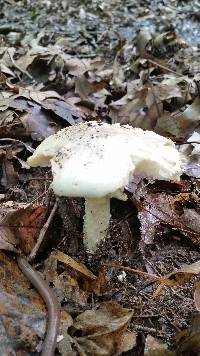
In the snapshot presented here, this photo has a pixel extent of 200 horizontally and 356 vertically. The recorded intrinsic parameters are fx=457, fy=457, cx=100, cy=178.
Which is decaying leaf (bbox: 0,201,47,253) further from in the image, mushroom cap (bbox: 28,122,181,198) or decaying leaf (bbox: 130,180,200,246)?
decaying leaf (bbox: 130,180,200,246)

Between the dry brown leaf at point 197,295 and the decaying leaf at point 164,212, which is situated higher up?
the dry brown leaf at point 197,295

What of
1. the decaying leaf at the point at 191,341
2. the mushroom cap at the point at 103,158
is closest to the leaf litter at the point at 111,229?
the decaying leaf at the point at 191,341

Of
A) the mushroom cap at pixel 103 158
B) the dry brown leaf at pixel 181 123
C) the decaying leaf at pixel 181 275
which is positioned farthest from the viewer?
the dry brown leaf at pixel 181 123

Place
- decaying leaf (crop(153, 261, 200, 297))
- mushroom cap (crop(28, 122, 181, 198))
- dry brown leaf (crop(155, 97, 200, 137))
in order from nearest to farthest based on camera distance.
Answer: mushroom cap (crop(28, 122, 181, 198)) < decaying leaf (crop(153, 261, 200, 297)) < dry brown leaf (crop(155, 97, 200, 137))

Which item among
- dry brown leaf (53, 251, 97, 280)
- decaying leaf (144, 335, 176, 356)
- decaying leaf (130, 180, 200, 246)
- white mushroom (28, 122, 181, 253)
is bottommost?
decaying leaf (144, 335, 176, 356)

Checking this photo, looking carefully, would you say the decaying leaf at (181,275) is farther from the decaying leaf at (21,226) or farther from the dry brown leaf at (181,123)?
the dry brown leaf at (181,123)

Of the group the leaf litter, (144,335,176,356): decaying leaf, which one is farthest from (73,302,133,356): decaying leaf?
(144,335,176,356): decaying leaf

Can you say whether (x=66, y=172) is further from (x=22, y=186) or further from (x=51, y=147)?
(x=22, y=186)

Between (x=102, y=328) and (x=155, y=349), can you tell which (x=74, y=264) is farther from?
(x=155, y=349)
